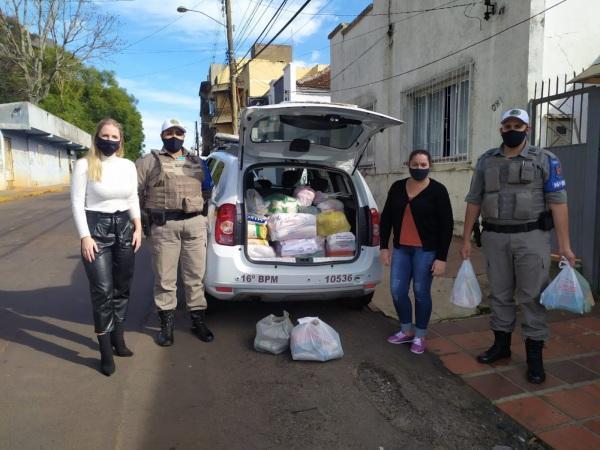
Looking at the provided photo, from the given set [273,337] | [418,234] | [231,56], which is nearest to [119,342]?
[273,337]

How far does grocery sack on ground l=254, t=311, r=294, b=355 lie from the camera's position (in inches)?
152

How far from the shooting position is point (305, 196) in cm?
482

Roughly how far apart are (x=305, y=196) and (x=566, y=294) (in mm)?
2509

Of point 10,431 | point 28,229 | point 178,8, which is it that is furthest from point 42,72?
point 10,431

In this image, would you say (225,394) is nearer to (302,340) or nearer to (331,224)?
(302,340)

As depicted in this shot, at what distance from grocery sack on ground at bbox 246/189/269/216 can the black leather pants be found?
4.16 feet

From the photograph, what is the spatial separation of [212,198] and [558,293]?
2941mm

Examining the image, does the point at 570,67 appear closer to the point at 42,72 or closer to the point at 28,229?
the point at 28,229

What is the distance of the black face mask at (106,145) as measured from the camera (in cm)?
343

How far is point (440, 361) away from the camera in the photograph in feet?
12.4

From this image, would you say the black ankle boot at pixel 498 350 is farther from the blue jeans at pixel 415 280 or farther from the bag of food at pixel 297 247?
the bag of food at pixel 297 247

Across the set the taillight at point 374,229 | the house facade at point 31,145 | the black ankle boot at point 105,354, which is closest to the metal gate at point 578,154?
the taillight at point 374,229

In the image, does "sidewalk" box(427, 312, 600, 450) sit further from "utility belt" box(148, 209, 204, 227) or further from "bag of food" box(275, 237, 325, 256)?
"utility belt" box(148, 209, 204, 227)

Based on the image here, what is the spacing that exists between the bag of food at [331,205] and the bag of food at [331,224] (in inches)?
5.3
